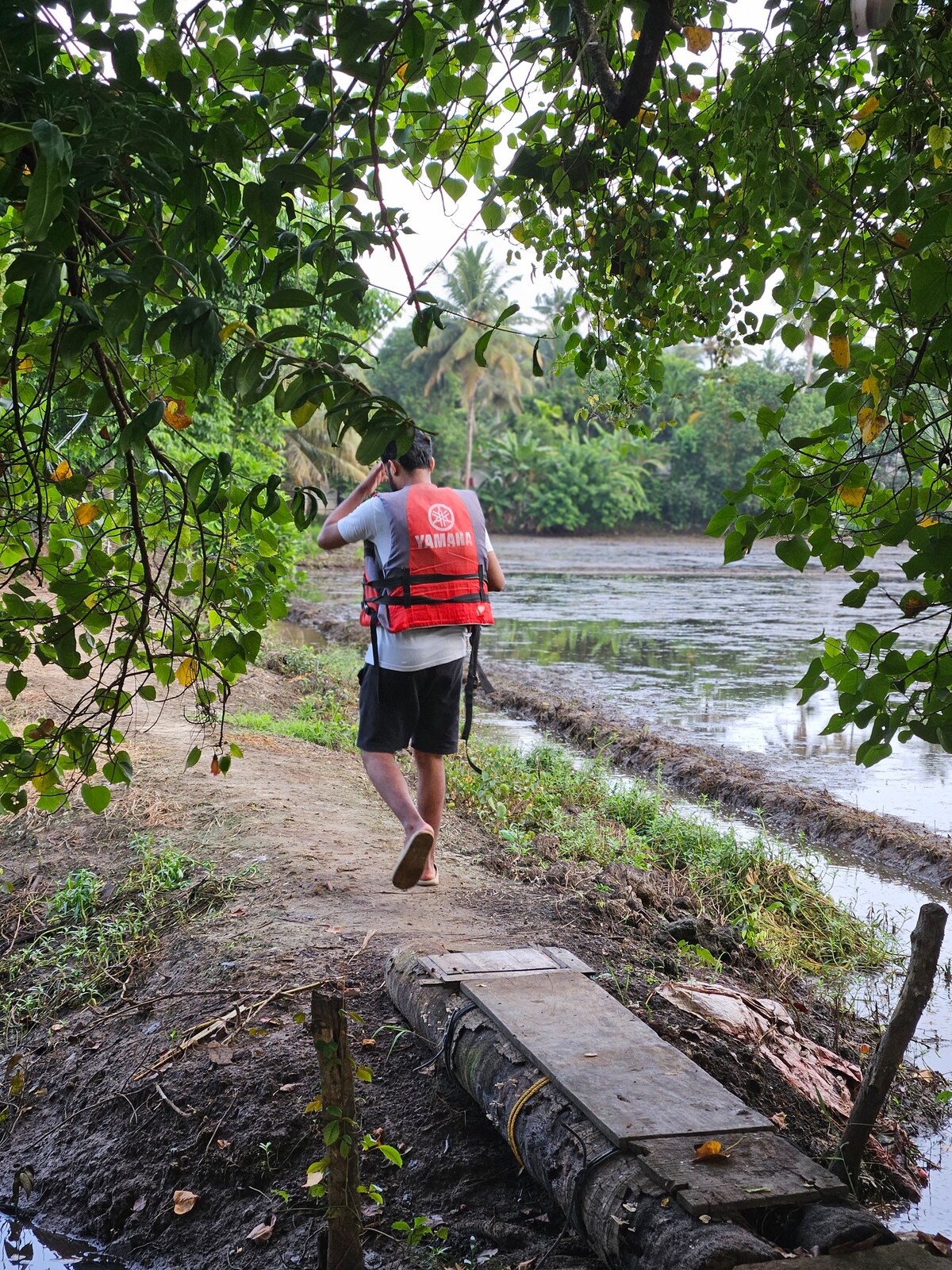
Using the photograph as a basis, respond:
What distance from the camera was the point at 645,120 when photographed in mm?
3742

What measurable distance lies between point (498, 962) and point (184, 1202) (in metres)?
1.23

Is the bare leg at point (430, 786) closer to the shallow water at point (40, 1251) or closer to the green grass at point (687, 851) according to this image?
the green grass at point (687, 851)

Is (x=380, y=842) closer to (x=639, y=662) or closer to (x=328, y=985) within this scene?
(x=328, y=985)

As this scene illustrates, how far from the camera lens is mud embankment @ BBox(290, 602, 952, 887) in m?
7.59

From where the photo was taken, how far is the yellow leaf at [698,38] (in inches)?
130

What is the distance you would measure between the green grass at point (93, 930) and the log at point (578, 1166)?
1.65 meters

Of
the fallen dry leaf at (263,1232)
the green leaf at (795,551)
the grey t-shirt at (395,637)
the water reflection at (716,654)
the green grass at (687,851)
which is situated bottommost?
the water reflection at (716,654)

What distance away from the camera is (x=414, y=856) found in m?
4.53

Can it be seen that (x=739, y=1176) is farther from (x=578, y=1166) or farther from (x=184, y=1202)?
(x=184, y=1202)

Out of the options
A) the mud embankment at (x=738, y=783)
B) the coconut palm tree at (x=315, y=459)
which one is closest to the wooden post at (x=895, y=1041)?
the mud embankment at (x=738, y=783)

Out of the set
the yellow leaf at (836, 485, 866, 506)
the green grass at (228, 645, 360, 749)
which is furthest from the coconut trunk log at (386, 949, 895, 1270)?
the green grass at (228, 645, 360, 749)

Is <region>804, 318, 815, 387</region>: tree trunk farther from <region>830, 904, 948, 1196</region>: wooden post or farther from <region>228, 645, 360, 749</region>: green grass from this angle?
<region>228, 645, 360, 749</region>: green grass

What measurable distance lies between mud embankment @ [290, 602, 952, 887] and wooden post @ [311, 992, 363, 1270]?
17.8ft

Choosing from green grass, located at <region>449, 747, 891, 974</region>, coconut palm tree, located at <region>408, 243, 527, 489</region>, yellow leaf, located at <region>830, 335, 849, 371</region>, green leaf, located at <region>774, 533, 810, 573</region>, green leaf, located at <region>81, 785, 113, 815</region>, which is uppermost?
coconut palm tree, located at <region>408, 243, 527, 489</region>
